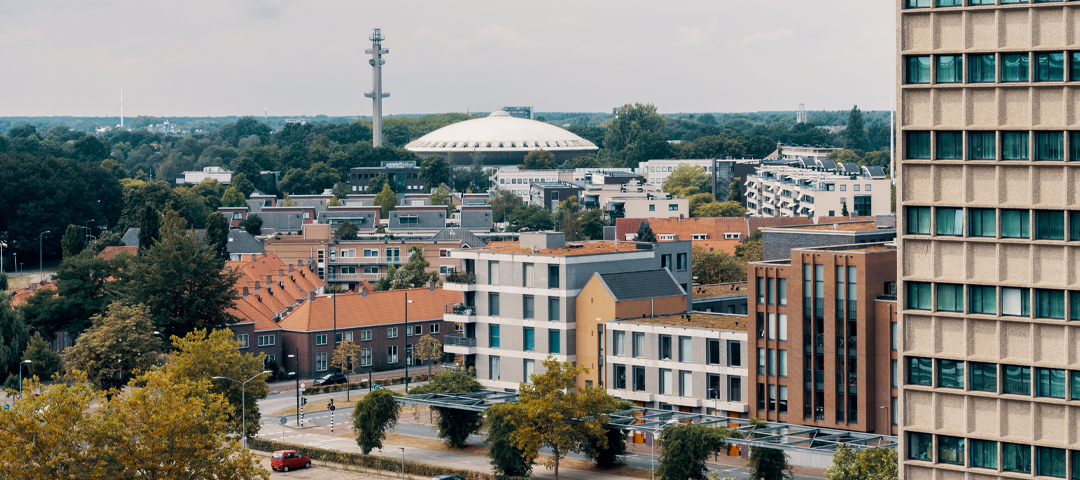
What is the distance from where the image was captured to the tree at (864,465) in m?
66.2

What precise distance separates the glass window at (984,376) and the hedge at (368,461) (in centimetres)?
3221

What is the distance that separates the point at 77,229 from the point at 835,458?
108224 millimetres

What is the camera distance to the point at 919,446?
56.4 meters

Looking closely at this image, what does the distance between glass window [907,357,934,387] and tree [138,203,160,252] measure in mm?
119705

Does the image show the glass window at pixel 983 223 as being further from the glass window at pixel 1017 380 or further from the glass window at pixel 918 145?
the glass window at pixel 1017 380

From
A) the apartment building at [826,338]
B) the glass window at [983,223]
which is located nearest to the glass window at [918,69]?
the glass window at [983,223]

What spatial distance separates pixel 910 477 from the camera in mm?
56531

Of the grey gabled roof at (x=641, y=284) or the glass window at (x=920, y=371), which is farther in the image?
the grey gabled roof at (x=641, y=284)

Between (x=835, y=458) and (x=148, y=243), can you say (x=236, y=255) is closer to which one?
(x=148, y=243)

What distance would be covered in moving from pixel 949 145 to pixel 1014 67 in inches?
146

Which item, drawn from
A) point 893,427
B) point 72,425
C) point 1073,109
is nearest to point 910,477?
point 1073,109

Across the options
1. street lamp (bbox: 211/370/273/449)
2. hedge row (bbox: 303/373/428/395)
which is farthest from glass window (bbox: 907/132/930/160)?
hedge row (bbox: 303/373/428/395)

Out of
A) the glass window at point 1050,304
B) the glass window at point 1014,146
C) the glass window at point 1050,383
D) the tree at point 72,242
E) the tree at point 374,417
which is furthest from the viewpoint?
the tree at point 72,242

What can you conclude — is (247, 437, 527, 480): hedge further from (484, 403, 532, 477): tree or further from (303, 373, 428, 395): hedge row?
(303, 373, 428, 395): hedge row
